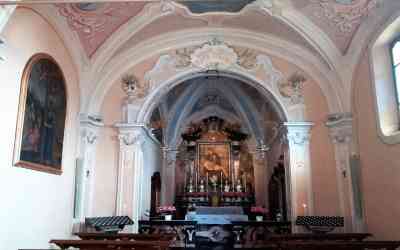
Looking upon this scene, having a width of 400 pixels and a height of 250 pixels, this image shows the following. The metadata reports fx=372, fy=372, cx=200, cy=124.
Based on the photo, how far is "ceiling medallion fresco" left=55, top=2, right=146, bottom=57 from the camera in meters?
8.19

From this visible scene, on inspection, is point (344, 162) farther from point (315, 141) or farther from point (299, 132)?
point (299, 132)

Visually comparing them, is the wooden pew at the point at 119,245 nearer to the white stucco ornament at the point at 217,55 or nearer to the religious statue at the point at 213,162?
the white stucco ornament at the point at 217,55

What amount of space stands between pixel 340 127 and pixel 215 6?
4.32 meters

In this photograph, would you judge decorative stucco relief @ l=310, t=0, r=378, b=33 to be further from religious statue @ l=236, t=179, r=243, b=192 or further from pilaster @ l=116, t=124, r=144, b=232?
religious statue @ l=236, t=179, r=243, b=192

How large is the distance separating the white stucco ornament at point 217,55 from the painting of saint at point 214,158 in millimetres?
7010

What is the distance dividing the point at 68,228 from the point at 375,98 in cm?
745

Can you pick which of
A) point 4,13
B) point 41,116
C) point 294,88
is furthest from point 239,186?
point 4,13

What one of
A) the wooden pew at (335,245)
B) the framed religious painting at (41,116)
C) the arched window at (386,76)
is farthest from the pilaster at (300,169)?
the framed religious painting at (41,116)

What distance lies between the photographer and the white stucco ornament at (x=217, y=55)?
10.3m

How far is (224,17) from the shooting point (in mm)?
9562

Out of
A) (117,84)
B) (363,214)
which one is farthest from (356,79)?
(117,84)

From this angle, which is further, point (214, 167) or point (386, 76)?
point (214, 167)

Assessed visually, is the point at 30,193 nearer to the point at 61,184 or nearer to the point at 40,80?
the point at 61,184

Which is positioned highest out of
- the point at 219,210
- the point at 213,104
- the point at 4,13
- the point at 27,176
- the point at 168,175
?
the point at 213,104
